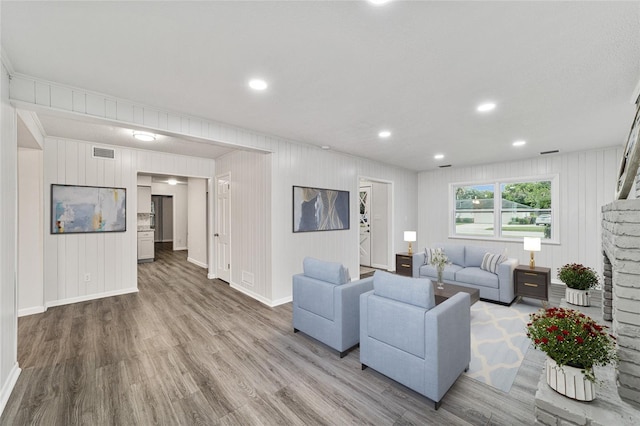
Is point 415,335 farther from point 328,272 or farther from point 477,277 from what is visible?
point 477,277

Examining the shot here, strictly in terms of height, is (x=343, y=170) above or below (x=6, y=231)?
above

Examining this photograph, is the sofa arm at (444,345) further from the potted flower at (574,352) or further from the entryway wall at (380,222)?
the entryway wall at (380,222)

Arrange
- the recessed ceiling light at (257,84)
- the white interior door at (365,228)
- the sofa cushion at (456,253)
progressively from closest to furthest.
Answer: the recessed ceiling light at (257,84), the sofa cushion at (456,253), the white interior door at (365,228)

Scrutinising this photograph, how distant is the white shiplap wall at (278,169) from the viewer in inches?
99.4

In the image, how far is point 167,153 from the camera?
208 inches

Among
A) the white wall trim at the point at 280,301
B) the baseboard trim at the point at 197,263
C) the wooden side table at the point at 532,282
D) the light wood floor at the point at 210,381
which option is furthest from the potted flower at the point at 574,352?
the baseboard trim at the point at 197,263

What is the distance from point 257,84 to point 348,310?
2341 millimetres

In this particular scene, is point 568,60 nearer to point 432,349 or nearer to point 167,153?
point 432,349

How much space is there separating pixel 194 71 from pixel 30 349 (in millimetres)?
3349

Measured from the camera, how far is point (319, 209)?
4.89 meters

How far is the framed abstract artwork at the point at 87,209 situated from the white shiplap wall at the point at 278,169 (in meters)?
0.74

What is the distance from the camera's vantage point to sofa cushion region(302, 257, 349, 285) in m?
2.82

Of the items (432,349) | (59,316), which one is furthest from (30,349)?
(432,349)

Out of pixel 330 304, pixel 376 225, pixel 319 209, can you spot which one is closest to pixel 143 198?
pixel 319 209
